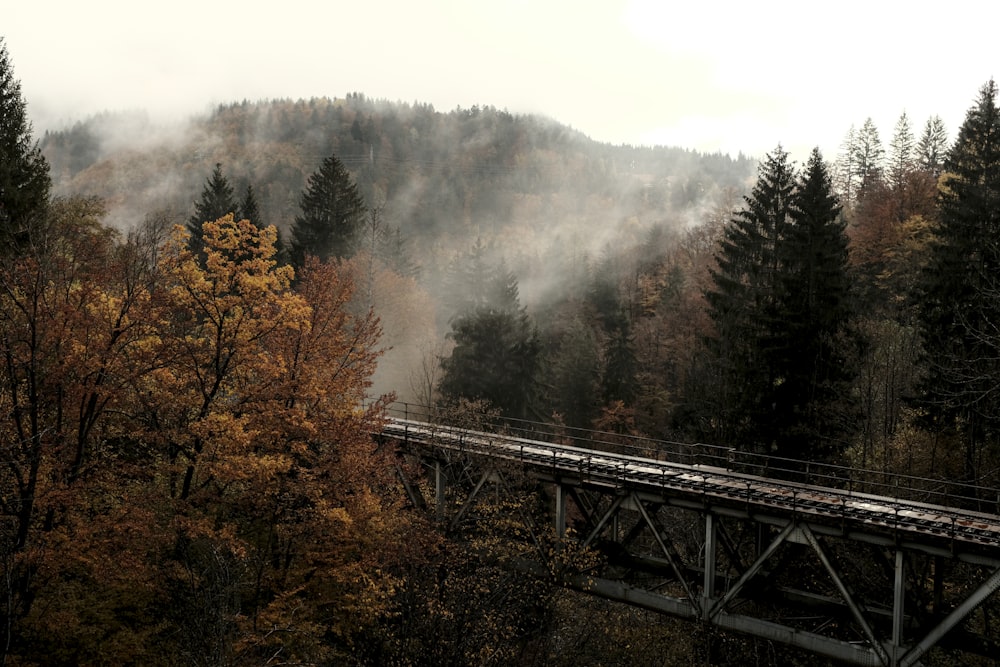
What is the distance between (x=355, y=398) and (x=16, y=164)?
2110cm

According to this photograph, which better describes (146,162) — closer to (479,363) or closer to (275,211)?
(275,211)

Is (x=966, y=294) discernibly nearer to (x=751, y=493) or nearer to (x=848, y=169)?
(x=751, y=493)

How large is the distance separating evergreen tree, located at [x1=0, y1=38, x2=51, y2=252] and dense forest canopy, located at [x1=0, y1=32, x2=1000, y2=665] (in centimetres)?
12

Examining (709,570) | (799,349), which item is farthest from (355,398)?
(799,349)

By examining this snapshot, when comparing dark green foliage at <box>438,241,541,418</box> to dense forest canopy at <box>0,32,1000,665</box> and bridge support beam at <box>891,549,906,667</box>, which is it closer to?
dense forest canopy at <box>0,32,1000,665</box>

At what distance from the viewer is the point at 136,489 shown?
1995 cm

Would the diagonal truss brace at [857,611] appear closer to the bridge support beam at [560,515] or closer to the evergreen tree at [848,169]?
the bridge support beam at [560,515]

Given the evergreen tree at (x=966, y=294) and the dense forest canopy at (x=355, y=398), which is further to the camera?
the evergreen tree at (x=966, y=294)

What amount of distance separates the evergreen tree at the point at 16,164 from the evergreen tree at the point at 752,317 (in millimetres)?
33136

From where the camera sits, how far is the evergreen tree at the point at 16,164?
98.5 feet

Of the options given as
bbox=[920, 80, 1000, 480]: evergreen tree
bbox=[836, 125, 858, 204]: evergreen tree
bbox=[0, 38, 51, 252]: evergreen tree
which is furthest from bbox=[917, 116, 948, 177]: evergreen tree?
bbox=[0, 38, 51, 252]: evergreen tree

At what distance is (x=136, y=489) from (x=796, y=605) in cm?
2118

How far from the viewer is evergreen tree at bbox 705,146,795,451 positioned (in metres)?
32.4

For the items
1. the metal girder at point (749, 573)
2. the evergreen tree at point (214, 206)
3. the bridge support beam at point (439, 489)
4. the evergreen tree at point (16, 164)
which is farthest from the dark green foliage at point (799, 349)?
the evergreen tree at point (214, 206)
